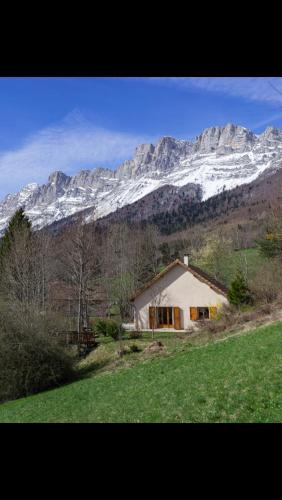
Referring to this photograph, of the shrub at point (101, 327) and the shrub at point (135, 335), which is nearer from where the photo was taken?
the shrub at point (135, 335)

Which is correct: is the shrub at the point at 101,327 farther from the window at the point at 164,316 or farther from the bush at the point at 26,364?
the bush at the point at 26,364

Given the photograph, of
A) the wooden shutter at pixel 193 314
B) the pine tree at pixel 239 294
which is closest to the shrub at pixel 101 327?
the wooden shutter at pixel 193 314

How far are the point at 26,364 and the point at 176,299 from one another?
47.3 feet

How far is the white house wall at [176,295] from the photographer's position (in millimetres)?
29531

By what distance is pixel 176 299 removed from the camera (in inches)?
1179

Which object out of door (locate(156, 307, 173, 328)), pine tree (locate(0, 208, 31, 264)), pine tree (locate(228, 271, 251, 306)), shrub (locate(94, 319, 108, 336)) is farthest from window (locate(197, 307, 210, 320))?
pine tree (locate(0, 208, 31, 264))

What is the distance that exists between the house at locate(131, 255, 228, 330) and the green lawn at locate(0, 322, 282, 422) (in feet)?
38.9

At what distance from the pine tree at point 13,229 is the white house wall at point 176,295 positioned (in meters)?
11.1
